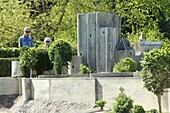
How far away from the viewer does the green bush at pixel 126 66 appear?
102 feet

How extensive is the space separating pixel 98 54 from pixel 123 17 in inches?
578

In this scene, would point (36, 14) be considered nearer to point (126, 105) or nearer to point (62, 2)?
point (62, 2)

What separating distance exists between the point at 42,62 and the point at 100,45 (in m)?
4.31

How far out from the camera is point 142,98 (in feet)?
77.3

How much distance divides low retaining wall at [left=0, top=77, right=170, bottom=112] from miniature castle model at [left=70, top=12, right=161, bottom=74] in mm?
4478

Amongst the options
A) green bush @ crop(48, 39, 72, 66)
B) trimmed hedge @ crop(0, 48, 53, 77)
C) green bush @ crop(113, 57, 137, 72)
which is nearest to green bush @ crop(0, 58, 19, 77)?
trimmed hedge @ crop(0, 48, 53, 77)

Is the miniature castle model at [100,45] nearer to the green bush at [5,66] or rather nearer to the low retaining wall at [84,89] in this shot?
the green bush at [5,66]

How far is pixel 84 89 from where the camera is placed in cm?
2666

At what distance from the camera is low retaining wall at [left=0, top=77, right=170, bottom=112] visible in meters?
23.5

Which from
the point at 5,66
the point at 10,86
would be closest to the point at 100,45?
the point at 5,66

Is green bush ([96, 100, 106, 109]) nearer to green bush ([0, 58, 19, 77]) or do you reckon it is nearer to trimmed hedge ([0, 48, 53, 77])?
trimmed hedge ([0, 48, 53, 77])

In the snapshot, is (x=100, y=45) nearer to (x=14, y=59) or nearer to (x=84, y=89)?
(x=14, y=59)

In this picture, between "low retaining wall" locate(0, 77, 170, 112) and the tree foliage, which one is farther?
"low retaining wall" locate(0, 77, 170, 112)

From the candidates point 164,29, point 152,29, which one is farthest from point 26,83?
point 164,29
